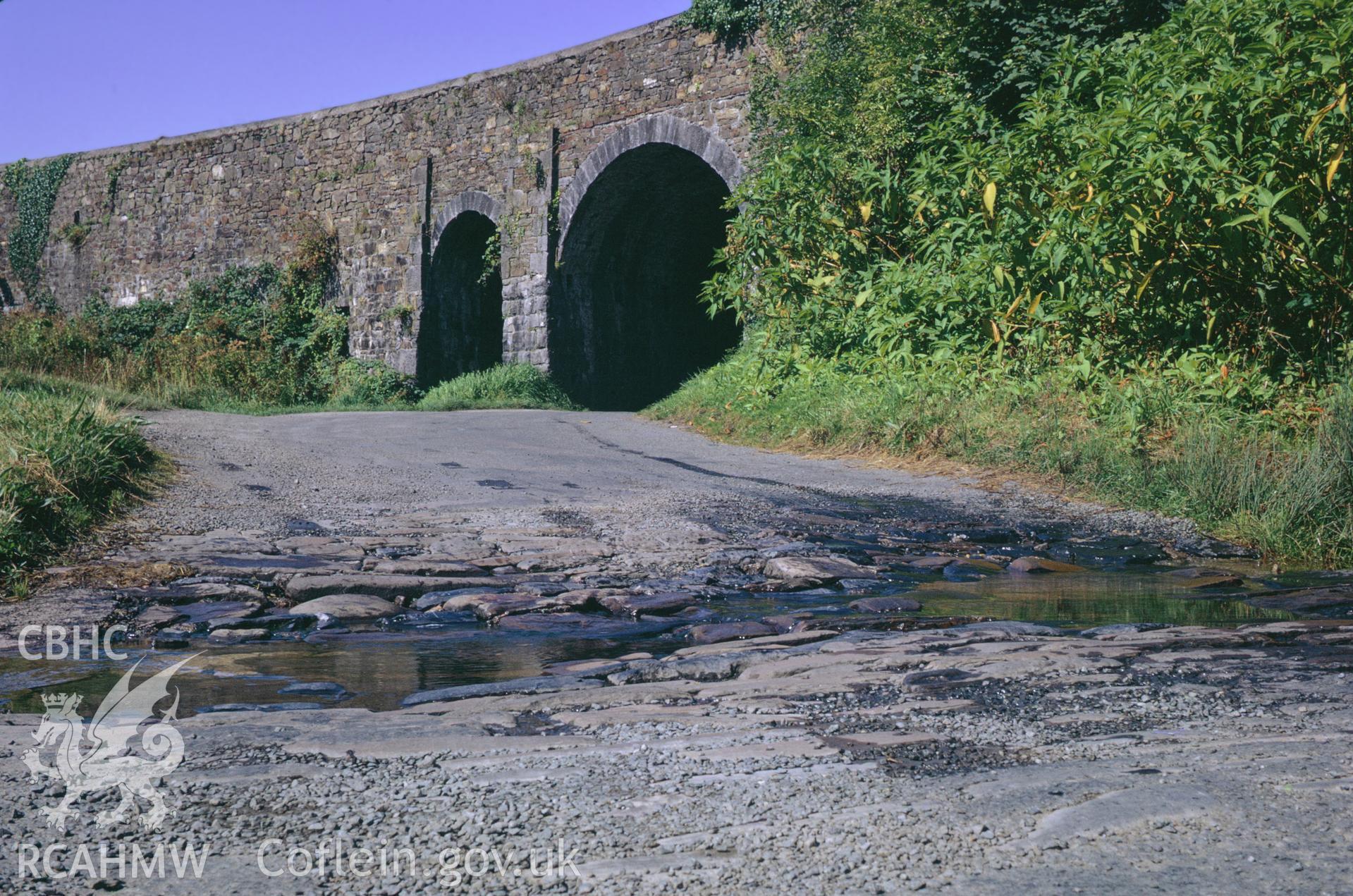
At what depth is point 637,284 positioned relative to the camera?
1639 centimetres

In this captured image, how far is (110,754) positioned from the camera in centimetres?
193

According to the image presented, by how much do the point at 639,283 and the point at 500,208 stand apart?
91.9 inches

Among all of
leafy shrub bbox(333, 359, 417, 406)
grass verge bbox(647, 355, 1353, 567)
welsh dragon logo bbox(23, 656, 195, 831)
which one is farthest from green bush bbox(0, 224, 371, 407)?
welsh dragon logo bbox(23, 656, 195, 831)

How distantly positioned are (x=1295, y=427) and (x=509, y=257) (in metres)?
11.2

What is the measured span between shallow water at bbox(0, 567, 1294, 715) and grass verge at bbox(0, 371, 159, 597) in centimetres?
119

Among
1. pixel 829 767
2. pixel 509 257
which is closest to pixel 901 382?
pixel 829 767

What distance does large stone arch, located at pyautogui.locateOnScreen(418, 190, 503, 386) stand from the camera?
53.4 feet

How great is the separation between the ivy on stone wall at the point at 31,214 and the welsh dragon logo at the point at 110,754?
2146cm

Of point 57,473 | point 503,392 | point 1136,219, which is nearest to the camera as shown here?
point 57,473

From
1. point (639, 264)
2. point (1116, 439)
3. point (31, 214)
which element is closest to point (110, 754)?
point (1116, 439)

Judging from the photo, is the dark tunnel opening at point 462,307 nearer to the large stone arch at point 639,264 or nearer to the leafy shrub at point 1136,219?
the large stone arch at point 639,264

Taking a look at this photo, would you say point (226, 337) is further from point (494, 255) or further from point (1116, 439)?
point (1116, 439)

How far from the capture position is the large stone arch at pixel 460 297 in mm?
16266

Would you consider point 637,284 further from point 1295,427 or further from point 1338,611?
point 1338,611
